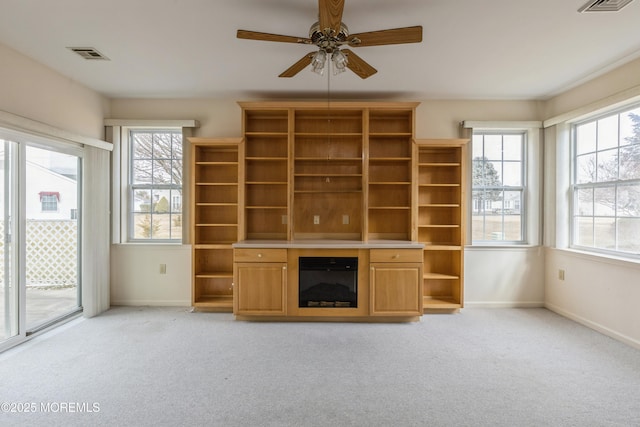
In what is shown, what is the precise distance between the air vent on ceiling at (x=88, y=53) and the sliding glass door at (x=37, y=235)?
3.19 ft

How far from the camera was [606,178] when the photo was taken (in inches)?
134

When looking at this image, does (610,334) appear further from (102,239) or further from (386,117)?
(102,239)

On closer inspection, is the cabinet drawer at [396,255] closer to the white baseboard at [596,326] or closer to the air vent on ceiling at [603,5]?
the white baseboard at [596,326]

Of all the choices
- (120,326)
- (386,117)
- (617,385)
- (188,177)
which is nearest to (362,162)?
(386,117)

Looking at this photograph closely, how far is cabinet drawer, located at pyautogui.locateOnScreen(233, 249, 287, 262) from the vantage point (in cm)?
354

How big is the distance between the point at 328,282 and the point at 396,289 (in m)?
0.78

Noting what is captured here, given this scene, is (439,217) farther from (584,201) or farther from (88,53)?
(88,53)

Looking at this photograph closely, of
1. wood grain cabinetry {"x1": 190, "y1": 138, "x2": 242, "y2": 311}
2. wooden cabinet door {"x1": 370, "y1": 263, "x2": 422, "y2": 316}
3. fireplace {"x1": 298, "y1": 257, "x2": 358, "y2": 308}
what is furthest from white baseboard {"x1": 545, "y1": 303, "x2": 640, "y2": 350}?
wood grain cabinetry {"x1": 190, "y1": 138, "x2": 242, "y2": 311}

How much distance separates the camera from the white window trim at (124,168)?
13.2 ft

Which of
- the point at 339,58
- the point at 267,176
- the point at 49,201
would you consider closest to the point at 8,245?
the point at 49,201

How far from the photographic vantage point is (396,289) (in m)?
3.53

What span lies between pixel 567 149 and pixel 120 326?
5.68 meters

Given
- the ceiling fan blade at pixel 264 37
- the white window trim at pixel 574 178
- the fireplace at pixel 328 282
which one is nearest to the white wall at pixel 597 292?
the white window trim at pixel 574 178

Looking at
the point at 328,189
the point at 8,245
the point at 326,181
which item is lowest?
the point at 8,245
